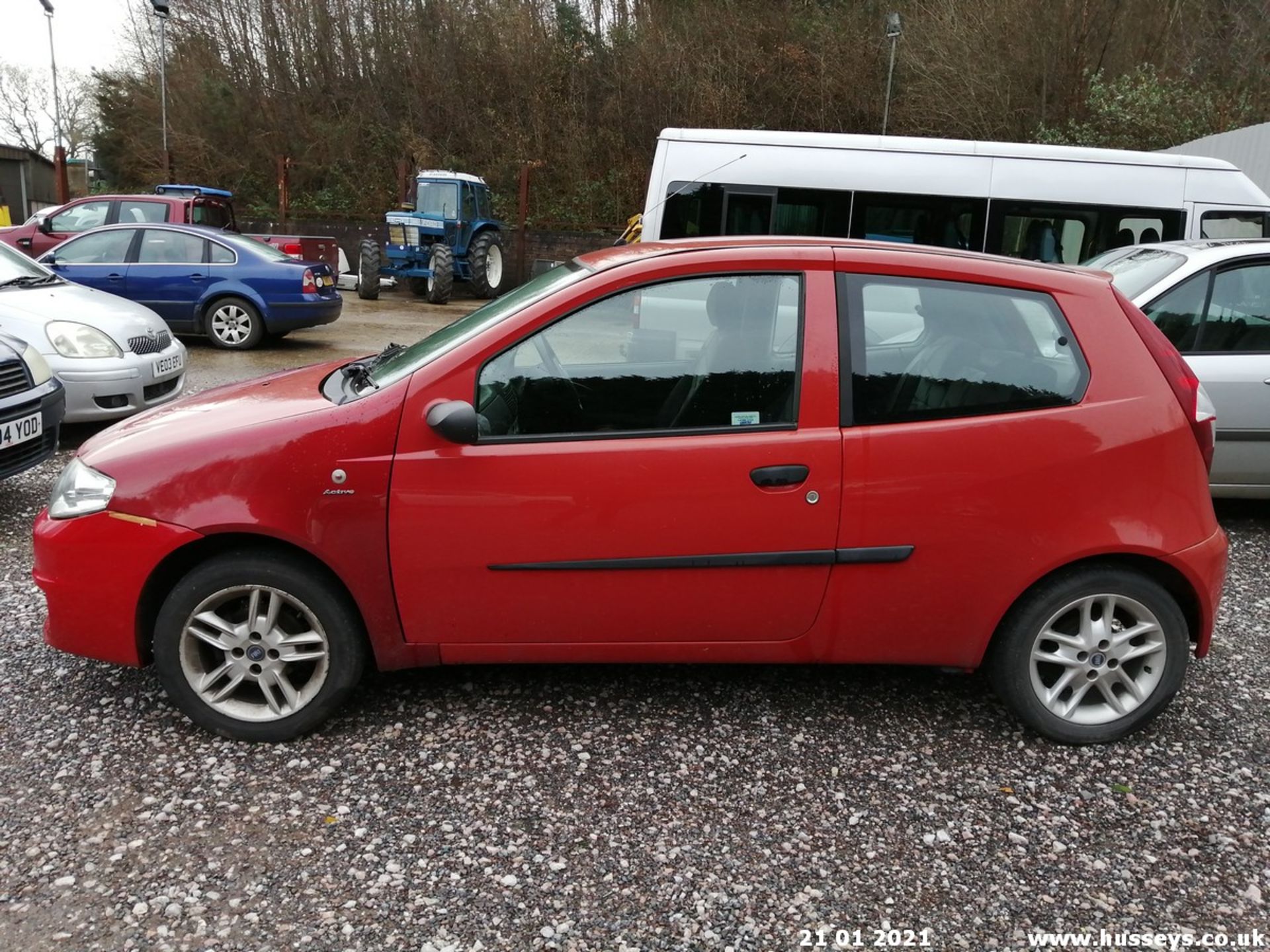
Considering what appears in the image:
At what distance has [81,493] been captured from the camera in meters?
3.20

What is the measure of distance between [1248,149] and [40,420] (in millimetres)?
13650

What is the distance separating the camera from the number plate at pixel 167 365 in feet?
25.0

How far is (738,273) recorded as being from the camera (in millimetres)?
3236

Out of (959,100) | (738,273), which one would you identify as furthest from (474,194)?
(738,273)

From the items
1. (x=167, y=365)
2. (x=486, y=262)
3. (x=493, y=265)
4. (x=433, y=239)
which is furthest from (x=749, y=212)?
(x=493, y=265)

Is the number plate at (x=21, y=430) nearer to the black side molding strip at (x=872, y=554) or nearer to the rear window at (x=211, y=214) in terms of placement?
the black side molding strip at (x=872, y=554)

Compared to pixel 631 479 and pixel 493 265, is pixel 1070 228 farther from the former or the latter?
pixel 493 265

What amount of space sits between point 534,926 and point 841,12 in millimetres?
26220

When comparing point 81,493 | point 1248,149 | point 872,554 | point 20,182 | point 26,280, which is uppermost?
point 20,182

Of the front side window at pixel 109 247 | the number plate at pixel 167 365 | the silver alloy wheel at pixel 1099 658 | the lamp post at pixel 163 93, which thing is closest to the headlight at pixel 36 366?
the number plate at pixel 167 365

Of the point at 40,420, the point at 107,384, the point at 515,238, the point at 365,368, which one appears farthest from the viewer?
the point at 515,238

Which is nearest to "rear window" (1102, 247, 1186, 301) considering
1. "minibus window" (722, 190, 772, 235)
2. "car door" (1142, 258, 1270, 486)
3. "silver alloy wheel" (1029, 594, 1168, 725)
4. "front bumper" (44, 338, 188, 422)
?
"car door" (1142, 258, 1270, 486)

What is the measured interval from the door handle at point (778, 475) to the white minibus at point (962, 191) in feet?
25.4

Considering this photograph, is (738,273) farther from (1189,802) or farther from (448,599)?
(1189,802)
